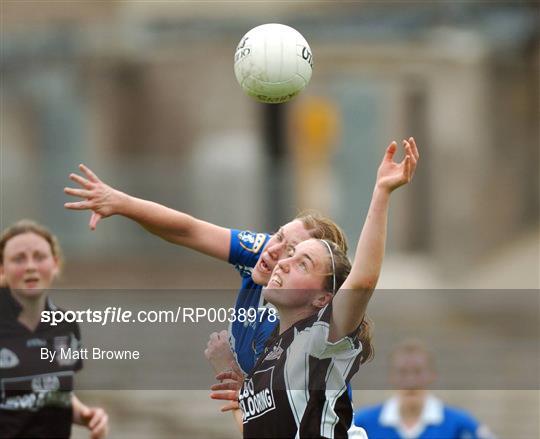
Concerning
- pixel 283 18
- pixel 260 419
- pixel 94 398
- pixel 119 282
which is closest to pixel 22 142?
pixel 119 282

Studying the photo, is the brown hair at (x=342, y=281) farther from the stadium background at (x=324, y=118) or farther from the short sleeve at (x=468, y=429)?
the stadium background at (x=324, y=118)

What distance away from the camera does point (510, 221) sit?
24.6 m

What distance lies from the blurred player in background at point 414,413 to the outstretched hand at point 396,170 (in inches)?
150

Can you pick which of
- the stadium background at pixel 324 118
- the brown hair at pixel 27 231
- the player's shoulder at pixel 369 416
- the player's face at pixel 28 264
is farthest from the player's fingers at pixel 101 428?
the stadium background at pixel 324 118

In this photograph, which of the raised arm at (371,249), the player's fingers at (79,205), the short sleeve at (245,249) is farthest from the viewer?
the short sleeve at (245,249)

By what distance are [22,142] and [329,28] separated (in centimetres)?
651

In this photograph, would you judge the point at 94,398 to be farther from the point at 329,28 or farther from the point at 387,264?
the point at 329,28

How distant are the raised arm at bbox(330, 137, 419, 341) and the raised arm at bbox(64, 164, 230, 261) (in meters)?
1.14

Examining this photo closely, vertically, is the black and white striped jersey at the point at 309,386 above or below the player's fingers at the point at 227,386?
below

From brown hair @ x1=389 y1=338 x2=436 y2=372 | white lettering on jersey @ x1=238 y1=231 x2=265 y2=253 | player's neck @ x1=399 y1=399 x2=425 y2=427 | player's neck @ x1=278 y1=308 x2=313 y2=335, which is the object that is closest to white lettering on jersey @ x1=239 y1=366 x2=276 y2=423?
player's neck @ x1=278 y1=308 x2=313 y2=335

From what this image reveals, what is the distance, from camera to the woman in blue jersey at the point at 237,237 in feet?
19.4

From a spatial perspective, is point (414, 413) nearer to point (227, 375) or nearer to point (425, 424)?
point (425, 424)

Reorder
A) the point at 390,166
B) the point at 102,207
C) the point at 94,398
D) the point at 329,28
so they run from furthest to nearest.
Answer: the point at 329,28
the point at 94,398
the point at 102,207
the point at 390,166

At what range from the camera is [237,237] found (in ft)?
21.0
